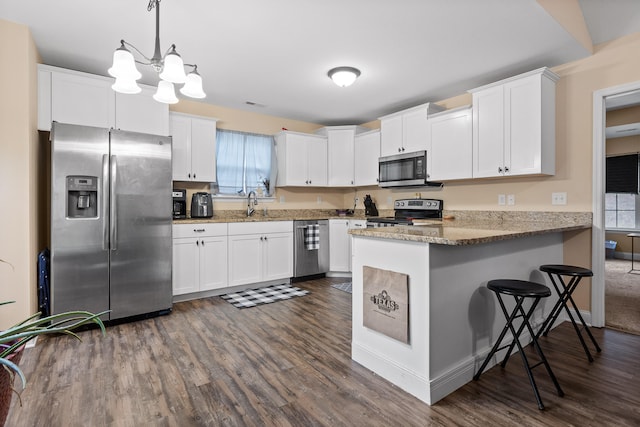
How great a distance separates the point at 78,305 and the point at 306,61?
292 centimetres

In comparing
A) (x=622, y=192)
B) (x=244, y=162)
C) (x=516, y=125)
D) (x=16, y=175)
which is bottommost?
(x=16, y=175)

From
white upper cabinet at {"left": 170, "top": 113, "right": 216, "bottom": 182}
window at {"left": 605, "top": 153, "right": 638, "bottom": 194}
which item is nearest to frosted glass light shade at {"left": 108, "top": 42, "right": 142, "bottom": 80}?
white upper cabinet at {"left": 170, "top": 113, "right": 216, "bottom": 182}

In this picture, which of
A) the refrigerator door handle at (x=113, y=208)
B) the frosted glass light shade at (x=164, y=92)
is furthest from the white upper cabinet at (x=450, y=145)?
the refrigerator door handle at (x=113, y=208)

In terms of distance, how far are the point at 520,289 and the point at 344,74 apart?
7.80 feet

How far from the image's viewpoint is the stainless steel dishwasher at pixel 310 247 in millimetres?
4465

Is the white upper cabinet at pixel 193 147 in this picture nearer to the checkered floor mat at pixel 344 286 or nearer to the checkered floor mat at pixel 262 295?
the checkered floor mat at pixel 262 295

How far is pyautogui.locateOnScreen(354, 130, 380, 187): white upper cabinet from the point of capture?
468cm

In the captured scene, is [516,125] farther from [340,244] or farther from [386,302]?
[340,244]

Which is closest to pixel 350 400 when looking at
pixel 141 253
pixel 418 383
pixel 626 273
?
pixel 418 383

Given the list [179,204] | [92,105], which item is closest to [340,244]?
[179,204]

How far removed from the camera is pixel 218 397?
6.17 feet

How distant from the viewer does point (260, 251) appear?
4172 millimetres

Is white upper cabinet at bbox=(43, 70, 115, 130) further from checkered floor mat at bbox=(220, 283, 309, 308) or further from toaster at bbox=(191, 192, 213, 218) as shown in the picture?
checkered floor mat at bbox=(220, 283, 309, 308)

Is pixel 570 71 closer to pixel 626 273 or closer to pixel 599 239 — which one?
pixel 599 239
